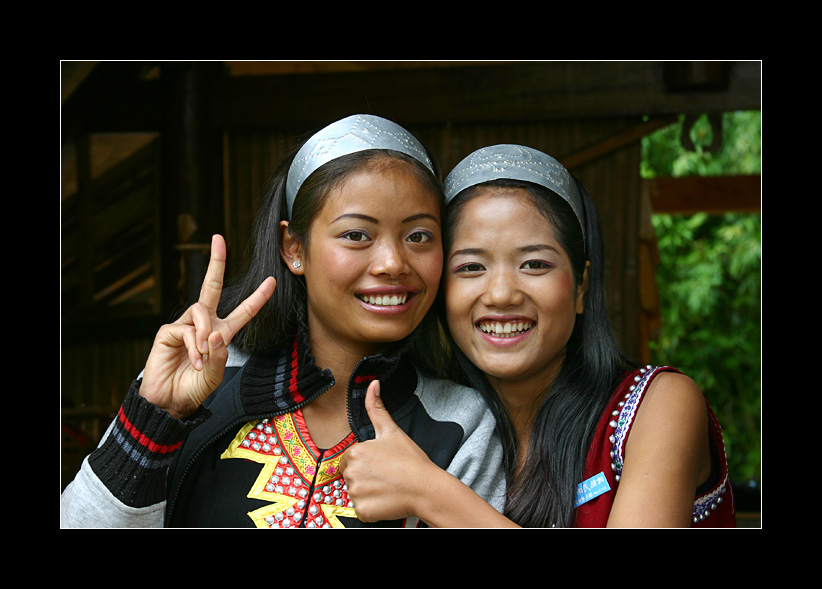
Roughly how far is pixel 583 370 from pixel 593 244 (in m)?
0.31

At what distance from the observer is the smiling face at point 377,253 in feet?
5.57

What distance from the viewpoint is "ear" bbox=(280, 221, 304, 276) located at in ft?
6.11

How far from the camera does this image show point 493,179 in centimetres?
187

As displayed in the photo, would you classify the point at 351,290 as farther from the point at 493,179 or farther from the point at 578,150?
the point at 578,150

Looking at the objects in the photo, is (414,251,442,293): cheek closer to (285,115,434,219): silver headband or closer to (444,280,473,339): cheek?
(444,280,473,339): cheek

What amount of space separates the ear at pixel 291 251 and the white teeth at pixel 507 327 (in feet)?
1.47

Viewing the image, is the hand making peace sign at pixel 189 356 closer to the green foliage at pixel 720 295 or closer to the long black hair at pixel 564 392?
the long black hair at pixel 564 392

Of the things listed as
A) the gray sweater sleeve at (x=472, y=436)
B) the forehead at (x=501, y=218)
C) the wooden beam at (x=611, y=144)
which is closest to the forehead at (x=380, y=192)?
the forehead at (x=501, y=218)

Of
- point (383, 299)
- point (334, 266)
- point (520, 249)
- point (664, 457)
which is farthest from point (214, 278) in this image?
point (664, 457)

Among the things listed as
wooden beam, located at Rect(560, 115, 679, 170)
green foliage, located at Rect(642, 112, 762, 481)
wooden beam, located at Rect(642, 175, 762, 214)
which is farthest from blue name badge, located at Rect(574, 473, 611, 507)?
green foliage, located at Rect(642, 112, 762, 481)

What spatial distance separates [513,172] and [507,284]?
0.94ft

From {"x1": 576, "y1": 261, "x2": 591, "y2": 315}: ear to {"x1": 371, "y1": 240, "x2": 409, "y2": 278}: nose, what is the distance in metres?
0.49

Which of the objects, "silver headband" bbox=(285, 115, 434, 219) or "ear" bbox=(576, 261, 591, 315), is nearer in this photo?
"silver headband" bbox=(285, 115, 434, 219)

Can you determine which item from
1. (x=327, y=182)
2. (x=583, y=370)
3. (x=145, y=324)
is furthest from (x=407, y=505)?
(x=145, y=324)
